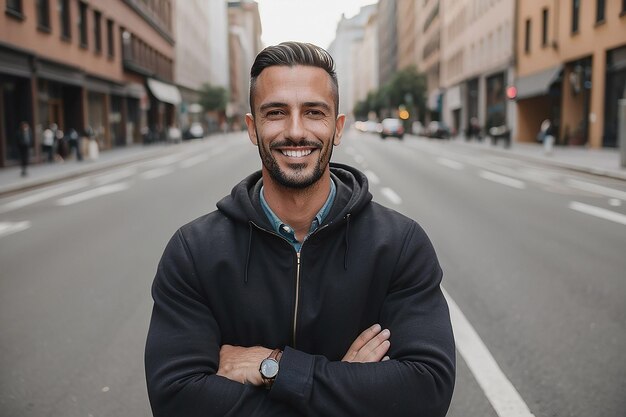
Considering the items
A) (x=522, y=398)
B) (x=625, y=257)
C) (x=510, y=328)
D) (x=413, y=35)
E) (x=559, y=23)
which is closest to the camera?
(x=522, y=398)

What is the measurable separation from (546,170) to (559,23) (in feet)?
60.8

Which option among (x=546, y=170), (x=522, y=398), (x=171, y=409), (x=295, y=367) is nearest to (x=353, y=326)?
(x=295, y=367)

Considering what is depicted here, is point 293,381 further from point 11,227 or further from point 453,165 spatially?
point 453,165

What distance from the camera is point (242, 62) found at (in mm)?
177625

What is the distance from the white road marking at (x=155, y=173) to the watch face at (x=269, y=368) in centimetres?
1978

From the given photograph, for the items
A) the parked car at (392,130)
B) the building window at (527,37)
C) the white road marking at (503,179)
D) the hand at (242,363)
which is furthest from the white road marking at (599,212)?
the parked car at (392,130)

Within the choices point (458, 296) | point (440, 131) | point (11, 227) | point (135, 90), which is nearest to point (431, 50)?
point (440, 131)

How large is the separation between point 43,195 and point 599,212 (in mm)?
12728

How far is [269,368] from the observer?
7.16 feet

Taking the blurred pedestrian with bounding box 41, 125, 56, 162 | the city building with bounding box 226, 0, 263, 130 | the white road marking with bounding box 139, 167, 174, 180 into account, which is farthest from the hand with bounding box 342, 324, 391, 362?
the city building with bounding box 226, 0, 263, 130

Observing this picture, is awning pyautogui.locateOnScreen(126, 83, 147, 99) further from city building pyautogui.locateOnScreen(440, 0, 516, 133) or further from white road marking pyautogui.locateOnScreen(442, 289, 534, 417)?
white road marking pyautogui.locateOnScreen(442, 289, 534, 417)

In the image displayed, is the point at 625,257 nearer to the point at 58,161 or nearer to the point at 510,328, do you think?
the point at 510,328

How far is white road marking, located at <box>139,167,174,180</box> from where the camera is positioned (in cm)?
2197

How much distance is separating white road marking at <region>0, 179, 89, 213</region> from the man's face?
13.3m
